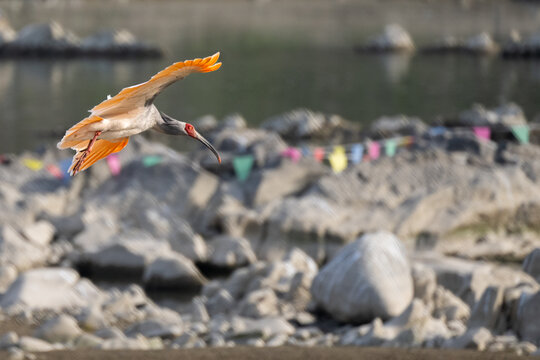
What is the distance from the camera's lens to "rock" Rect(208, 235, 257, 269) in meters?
14.3

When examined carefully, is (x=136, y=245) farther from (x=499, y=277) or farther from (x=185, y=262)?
(x=499, y=277)

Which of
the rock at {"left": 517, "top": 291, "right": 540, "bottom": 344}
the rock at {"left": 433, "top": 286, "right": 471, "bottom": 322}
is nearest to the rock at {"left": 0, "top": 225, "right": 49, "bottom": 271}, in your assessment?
the rock at {"left": 433, "top": 286, "right": 471, "bottom": 322}

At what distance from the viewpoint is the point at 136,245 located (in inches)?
558

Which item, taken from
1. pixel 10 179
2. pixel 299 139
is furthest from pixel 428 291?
pixel 299 139

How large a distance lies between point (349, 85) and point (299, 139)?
634 inches

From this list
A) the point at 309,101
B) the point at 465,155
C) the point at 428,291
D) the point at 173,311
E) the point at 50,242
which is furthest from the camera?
the point at 309,101

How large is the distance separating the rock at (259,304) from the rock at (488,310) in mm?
2609

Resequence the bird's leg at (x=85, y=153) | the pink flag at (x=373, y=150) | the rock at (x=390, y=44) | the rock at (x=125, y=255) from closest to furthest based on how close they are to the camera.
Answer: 1. the bird's leg at (x=85, y=153)
2. the rock at (x=125, y=255)
3. the pink flag at (x=373, y=150)
4. the rock at (x=390, y=44)

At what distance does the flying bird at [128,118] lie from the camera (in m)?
3.82

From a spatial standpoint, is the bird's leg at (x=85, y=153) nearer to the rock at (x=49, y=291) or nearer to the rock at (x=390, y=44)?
the rock at (x=49, y=291)

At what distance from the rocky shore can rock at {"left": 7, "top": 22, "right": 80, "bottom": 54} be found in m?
33.4

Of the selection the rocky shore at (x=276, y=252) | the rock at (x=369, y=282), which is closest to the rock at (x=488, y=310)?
the rocky shore at (x=276, y=252)

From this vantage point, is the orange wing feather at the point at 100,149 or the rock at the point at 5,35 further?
the rock at the point at 5,35

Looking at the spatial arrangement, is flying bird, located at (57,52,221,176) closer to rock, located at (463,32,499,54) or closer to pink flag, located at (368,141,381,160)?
pink flag, located at (368,141,381,160)
